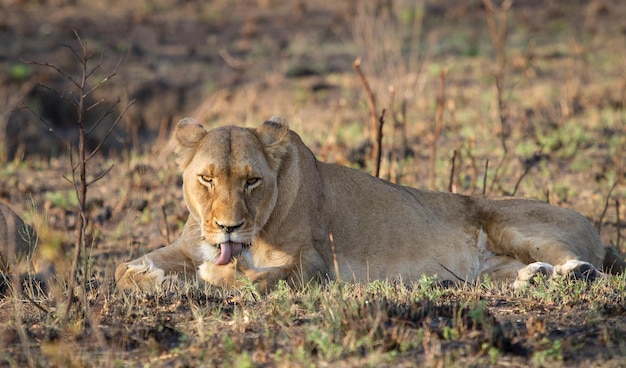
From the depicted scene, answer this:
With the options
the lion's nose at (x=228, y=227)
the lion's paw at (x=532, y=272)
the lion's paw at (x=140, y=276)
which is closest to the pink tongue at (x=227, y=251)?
the lion's nose at (x=228, y=227)

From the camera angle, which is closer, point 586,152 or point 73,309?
point 73,309

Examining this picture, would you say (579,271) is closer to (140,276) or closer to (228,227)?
(228,227)

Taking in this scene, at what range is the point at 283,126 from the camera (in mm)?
5945

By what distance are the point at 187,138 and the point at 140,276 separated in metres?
0.94

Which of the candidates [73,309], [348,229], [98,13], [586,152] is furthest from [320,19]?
[73,309]

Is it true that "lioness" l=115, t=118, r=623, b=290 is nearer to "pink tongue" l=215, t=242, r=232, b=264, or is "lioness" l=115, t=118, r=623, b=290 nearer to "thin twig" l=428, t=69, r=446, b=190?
"pink tongue" l=215, t=242, r=232, b=264

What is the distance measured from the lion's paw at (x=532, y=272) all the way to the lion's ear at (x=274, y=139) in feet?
5.54

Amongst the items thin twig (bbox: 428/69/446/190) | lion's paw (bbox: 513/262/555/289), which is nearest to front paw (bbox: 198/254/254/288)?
lion's paw (bbox: 513/262/555/289)

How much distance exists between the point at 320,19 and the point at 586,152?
34.7 feet

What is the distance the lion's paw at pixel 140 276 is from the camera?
5.85m

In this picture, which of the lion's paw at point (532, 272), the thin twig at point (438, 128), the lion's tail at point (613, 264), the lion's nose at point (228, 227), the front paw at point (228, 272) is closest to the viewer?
the lion's nose at point (228, 227)

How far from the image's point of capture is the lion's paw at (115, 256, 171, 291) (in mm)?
5852

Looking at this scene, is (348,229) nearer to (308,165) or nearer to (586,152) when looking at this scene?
(308,165)

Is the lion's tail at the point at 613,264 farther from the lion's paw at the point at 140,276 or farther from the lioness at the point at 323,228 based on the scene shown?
the lion's paw at the point at 140,276
